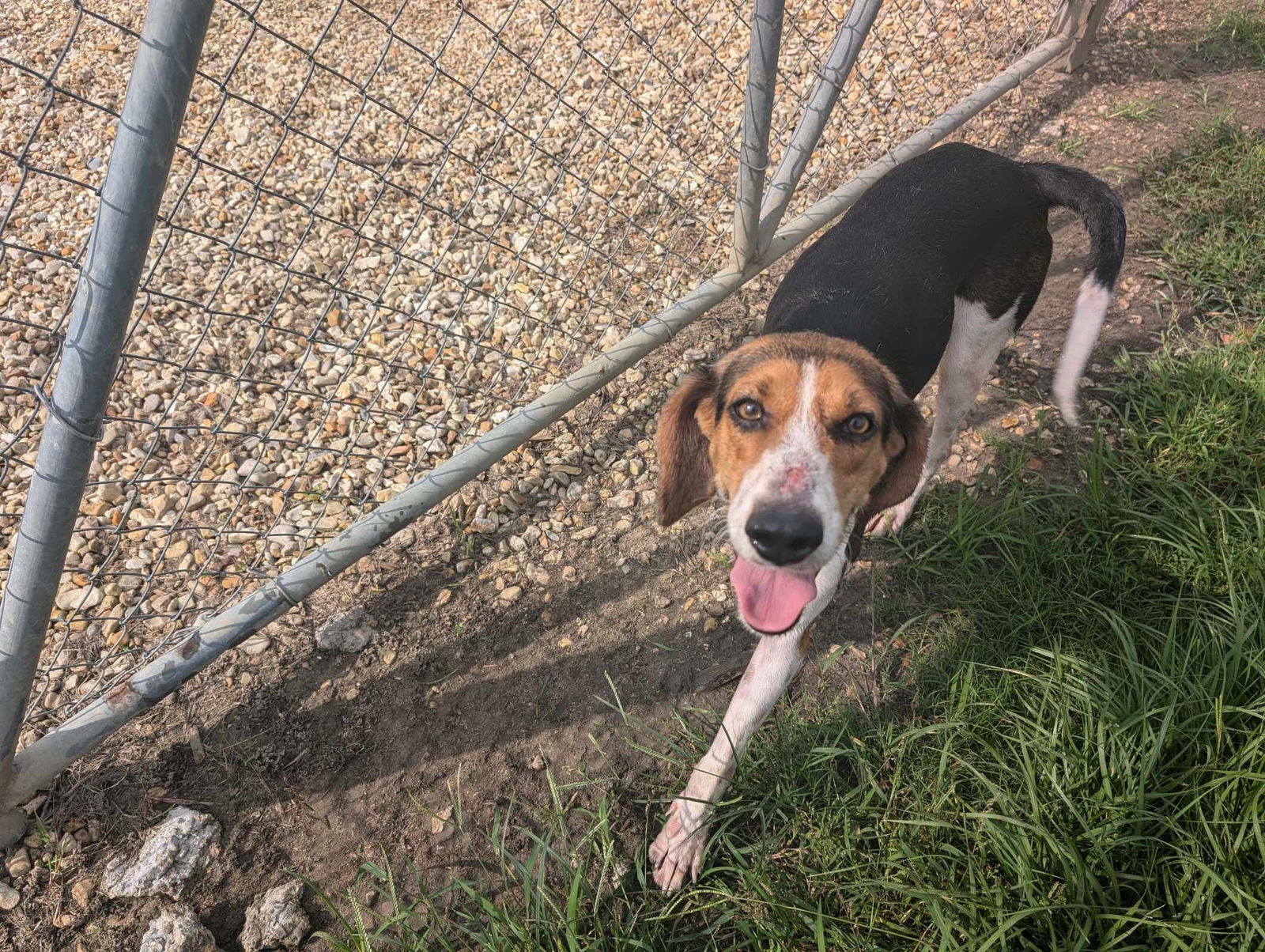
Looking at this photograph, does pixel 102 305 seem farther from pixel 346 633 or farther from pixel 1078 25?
pixel 1078 25

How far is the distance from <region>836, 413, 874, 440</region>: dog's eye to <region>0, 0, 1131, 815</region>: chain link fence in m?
1.37

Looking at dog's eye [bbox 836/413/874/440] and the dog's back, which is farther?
the dog's back

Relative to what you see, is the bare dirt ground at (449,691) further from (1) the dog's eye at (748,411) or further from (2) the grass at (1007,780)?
(1) the dog's eye at (748,411)

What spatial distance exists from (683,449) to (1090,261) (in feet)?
5.59

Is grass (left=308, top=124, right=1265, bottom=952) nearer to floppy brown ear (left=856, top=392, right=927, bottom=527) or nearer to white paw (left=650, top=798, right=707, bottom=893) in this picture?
white paw (left=650, top=798, right=707, bottom=893)

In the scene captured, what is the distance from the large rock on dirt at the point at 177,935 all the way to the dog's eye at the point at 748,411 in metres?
2.05

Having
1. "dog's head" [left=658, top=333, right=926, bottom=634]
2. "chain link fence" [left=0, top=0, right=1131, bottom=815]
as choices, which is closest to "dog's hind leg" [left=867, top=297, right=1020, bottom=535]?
"dog's head" [left=658, top=333, right=926, bottom=634]

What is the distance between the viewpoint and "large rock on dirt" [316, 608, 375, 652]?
277 centimetres

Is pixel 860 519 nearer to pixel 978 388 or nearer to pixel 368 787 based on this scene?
pixel 978 388

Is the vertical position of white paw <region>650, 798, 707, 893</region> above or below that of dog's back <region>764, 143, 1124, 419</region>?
below

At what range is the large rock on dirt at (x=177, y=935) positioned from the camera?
2.06 m

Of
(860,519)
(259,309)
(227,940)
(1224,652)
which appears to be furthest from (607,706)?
(259,309)

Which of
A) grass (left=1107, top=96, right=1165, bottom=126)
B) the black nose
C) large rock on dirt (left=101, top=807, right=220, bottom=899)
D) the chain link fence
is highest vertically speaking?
the chain link fence

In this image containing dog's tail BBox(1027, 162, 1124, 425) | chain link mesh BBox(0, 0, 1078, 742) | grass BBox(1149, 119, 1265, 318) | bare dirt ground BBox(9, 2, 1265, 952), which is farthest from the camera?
grass BBox(1149, 119, 1265, 318)
